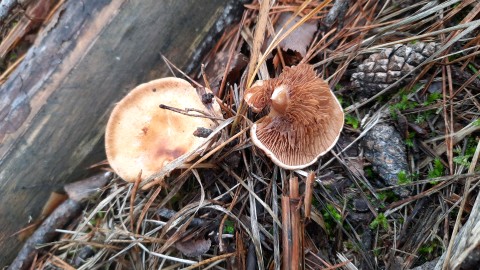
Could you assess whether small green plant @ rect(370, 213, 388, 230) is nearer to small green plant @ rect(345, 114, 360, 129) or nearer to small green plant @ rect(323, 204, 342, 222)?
small green plant @ rect(323, 204, 342, 222)

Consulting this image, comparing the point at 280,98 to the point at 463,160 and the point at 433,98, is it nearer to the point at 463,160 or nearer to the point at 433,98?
the point at 433,98

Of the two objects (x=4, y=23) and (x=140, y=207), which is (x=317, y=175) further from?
(x=4, y=23)

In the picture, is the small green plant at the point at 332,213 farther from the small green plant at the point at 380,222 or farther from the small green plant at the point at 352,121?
the small green plant at the point at 352,121

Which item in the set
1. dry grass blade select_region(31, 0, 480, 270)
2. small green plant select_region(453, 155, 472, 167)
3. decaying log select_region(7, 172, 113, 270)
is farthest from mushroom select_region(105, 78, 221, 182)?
small green plant select_region(453, 155, 472, 167)

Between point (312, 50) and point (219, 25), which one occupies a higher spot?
point (219, 25)

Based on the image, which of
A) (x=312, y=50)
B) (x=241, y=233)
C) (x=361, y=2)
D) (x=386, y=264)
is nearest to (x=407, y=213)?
(x=386, y=264)

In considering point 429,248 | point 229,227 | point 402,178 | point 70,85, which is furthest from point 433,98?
point 70,85

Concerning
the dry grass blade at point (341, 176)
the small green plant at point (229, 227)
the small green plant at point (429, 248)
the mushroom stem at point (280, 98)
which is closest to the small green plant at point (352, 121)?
the dry grass blade at point (341, 176)
